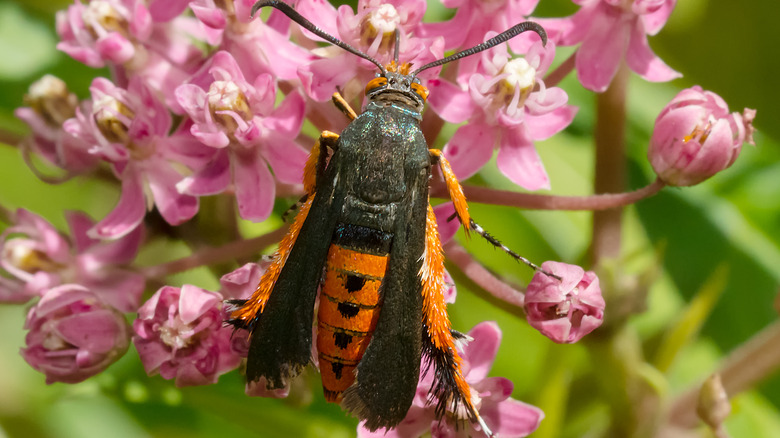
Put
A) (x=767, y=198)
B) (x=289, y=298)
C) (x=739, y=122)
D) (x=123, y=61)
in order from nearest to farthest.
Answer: (x=289, y=298), (x=739, y=122), (x=123, y=61), (x=767, y=198)

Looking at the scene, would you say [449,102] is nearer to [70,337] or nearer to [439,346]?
[439,346]

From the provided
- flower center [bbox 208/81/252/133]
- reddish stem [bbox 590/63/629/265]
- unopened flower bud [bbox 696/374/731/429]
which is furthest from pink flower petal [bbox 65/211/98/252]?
unopened flower bud [bbox 696/374/731/429]

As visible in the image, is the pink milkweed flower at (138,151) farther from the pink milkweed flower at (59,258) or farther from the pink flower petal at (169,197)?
the pink milkweed flower at (59,258)

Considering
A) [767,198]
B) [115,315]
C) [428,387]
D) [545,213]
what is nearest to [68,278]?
[115,315]

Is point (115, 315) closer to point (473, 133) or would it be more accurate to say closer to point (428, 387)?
point (428, 387)

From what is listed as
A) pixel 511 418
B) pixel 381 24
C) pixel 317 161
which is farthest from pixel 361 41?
pixel 511 418

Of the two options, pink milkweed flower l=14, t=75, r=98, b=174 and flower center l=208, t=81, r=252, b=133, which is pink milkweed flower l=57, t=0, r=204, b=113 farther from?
flower center l=208, t=81, r=252, b=133
